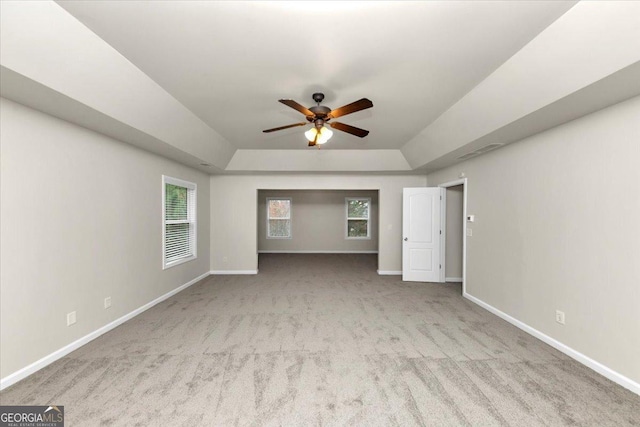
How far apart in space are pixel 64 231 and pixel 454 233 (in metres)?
6.08

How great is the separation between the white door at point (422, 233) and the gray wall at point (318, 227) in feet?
13.6

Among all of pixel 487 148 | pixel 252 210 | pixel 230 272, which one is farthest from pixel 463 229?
pixel 230 272

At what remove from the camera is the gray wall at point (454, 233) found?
5.75 metres

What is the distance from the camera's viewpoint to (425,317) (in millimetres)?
3770

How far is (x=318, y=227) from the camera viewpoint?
9945 millimetres

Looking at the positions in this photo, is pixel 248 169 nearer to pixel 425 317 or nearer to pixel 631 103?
pixel 425 317

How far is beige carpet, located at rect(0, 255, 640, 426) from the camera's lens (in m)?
1.94

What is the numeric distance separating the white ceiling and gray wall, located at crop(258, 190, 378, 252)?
661 centimetres

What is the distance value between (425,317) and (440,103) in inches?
108

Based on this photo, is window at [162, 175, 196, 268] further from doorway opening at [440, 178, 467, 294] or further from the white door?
doorway opening at [440, 178, 467, 294]

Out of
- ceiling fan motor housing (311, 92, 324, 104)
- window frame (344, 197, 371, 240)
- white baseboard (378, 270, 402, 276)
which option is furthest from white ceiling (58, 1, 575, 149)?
window frame (344, 197, 371, 240)

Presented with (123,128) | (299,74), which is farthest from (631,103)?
(123,128)

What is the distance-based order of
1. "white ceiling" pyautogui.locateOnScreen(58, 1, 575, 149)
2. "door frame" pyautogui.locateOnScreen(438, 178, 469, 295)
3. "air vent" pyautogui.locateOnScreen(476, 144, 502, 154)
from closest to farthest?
"white ceiling" pyautogui.locateOnScreen(58, 1, 575, 149) < "air vent" pyautogui.locateOnScreen(476, 144, 502, 154) < "door frame" pyautogui.locateOnScreen(438, 178, 469, 295)

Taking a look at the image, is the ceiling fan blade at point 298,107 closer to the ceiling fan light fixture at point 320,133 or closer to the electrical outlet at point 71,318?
the ceiling fan light fixture at point 320,133
